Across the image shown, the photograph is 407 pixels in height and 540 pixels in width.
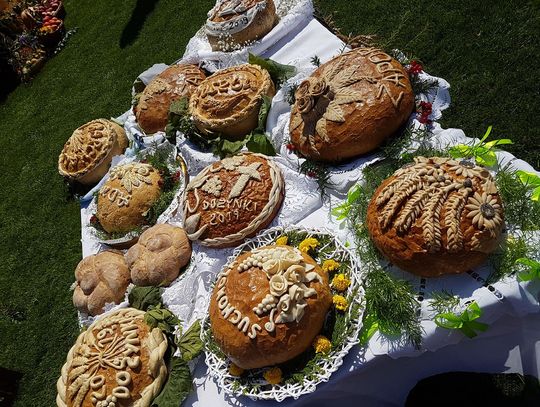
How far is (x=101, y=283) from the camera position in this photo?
164 inches

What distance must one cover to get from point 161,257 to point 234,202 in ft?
2.74

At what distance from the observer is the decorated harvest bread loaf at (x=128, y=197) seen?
4.52 m

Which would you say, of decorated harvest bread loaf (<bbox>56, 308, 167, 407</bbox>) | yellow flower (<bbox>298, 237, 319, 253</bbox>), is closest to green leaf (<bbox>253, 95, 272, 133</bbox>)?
yellow flower (<bbox>298, 237, 319, 253</bbox>)

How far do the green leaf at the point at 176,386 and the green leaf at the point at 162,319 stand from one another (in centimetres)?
27

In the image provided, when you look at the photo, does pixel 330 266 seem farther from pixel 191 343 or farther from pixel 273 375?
pixel 191 343

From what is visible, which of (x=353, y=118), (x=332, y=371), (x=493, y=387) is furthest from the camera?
(x=493, y=387)

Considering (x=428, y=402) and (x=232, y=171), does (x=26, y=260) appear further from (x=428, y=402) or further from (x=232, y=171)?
(x=428, y=402)

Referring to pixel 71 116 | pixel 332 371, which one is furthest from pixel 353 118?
pixel 71 116

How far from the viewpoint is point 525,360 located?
3.12 meters

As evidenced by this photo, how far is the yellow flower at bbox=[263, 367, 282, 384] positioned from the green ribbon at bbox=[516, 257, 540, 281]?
157 cm

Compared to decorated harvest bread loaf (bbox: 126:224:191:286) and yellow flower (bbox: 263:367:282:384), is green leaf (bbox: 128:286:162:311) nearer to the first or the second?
decorated harvest bread loaf (bbox: 126:224:191:286)

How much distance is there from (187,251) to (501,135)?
3385mm

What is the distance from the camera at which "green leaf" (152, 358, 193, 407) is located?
3.15 m

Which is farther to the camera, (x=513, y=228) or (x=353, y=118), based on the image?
(x=353, y=118)
